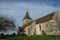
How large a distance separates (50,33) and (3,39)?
126 centimetres

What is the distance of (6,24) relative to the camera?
17.8 ft

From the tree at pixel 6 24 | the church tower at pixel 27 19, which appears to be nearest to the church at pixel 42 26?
the church tower at pixel 27 19

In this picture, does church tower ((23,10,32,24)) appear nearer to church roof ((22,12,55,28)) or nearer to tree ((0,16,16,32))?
church roof ((22,12,55,28))

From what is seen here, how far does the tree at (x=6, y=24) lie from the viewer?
5.38 metres

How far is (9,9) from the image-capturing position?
5.45 metres

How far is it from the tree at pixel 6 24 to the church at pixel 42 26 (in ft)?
0.72

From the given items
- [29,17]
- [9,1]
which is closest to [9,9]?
[9,1]

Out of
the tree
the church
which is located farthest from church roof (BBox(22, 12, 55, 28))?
the tree

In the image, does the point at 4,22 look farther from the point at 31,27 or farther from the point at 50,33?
the point at 50,33

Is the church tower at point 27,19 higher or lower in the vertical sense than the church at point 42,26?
higher

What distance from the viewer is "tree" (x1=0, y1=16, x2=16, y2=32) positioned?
538 centimetres

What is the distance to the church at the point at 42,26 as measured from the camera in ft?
17.5

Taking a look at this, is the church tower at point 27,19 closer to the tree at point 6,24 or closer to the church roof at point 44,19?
the church roof at point 44,19

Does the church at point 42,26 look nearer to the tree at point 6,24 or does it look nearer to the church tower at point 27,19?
the church tower at point 27,19
